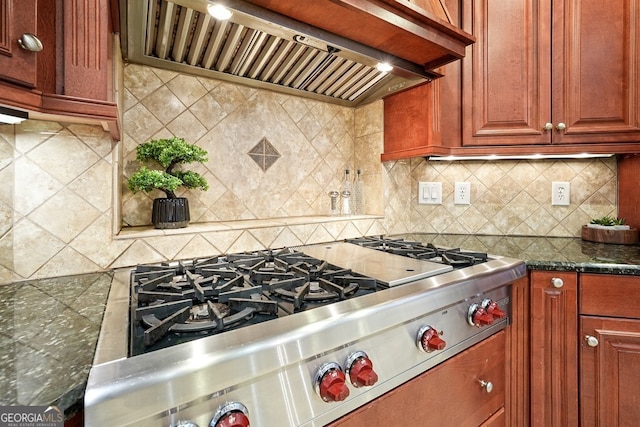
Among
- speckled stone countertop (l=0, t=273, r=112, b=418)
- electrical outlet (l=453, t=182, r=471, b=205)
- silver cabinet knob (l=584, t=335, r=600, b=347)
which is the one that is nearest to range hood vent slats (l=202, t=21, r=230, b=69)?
speckled stone countertop (l=0, t=273, r=112, b=418)

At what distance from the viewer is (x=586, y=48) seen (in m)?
1.31

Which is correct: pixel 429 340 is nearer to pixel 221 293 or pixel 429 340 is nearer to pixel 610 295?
pixel 221 293

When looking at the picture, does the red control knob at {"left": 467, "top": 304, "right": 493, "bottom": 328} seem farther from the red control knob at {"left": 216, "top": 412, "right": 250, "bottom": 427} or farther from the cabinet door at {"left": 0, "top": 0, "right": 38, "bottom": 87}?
the cabinet door at {"left": 0, "top": 0, "right": 38, "bottom": 87}

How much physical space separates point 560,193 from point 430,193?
62 cm

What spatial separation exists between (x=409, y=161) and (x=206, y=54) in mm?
1157

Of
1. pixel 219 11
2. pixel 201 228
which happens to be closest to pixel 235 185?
pixel 201 228

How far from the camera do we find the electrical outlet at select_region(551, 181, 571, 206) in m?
1.57

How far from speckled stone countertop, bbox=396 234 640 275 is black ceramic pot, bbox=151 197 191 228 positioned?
3.63 feet

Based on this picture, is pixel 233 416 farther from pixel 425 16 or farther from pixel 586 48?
pixel 586 48

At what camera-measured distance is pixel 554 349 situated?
1068 mm

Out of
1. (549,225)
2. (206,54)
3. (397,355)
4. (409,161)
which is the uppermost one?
(206,54)

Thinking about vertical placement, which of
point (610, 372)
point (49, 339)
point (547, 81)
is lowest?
point (610, 372)

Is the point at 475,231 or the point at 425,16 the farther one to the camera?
the point at 475,231

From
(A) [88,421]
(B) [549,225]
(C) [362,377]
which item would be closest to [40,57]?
(A) [88,421]
